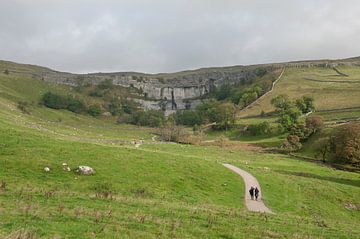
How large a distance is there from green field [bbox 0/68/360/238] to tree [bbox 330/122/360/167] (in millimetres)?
15139

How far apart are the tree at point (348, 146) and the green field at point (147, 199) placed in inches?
596

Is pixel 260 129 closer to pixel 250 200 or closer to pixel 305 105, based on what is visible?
pixel 305 105

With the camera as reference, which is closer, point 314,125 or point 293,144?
point 293,144

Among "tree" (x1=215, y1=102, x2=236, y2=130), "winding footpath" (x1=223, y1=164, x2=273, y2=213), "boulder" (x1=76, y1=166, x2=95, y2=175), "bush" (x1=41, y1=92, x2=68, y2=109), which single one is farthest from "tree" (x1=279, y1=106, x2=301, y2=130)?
"bush" (x1=41, y1=92, x2=68, y2=109)

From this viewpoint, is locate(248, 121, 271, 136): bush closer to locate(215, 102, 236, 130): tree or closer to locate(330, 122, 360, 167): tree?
locate(215, 102, 236, 130): tree

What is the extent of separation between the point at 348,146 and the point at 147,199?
55.7m

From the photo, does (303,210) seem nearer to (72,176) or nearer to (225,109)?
(72,176)

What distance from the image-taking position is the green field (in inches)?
720

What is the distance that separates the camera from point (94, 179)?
110 feet

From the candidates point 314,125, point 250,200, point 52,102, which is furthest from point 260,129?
point 52,102

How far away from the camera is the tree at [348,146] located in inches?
2928

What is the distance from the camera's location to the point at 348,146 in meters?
74.5

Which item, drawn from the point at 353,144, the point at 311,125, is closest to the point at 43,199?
the point at 353,144

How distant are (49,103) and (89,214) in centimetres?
18374
